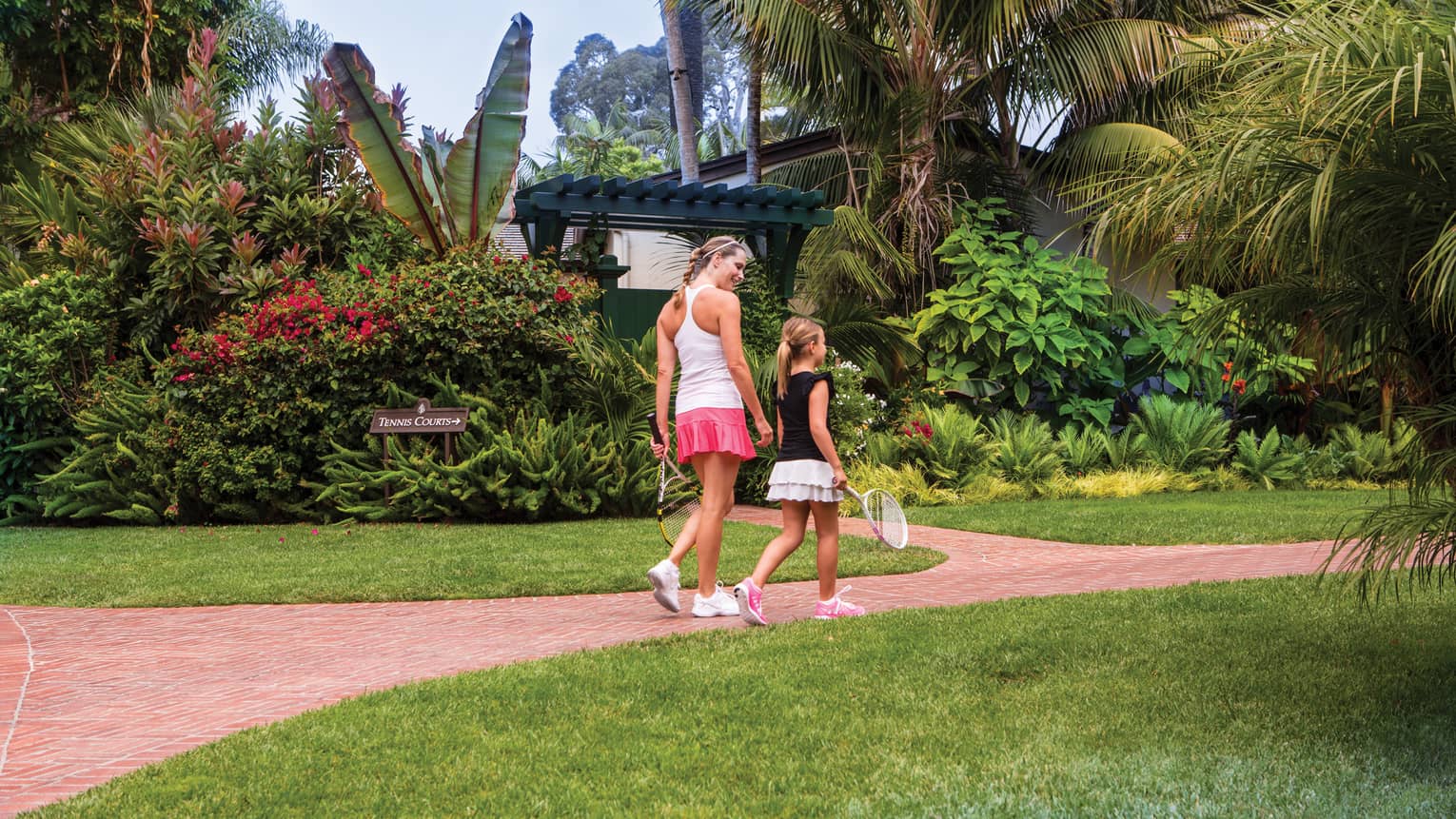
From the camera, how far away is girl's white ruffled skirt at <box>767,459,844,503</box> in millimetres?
6520

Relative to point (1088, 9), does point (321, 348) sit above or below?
below

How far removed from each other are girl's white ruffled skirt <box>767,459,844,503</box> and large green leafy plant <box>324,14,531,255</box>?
8102mm

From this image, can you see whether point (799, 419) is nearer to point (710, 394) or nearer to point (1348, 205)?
point (710, 394)

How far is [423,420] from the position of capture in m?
12.0

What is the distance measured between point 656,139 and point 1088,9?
43.9m

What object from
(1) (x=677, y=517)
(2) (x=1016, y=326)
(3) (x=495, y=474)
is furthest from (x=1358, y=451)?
(1) (x=677, y=517)

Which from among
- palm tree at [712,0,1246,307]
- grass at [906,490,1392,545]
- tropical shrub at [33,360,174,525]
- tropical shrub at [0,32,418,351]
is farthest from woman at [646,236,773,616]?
palm tree at [712,0,1246,307]

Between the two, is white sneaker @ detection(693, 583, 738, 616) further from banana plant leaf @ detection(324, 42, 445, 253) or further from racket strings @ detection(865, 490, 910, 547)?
banana plant leaf @ detection(324, 42, 445, 253)

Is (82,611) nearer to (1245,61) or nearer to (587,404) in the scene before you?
(587,404)

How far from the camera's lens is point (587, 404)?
12977 millimetres

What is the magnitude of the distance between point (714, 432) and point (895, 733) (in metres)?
2.41

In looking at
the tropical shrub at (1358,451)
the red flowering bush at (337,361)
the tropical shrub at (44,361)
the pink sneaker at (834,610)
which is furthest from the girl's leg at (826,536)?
the tropical shrub at (44,361)

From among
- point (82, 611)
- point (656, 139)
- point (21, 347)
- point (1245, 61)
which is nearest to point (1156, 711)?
point (1245, 61)

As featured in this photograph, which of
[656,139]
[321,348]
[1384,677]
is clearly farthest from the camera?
[656,139]
